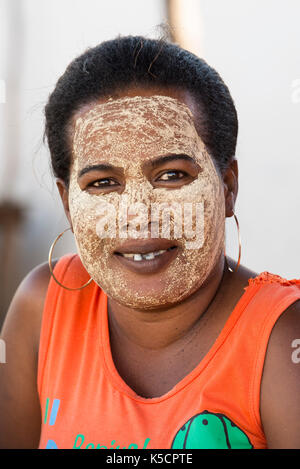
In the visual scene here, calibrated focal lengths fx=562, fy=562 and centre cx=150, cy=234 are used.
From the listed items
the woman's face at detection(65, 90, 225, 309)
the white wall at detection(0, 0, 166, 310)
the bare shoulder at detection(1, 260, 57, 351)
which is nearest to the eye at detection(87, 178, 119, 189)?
the woman's face at detection(65, 90, 225, 309)

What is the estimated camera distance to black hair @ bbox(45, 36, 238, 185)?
1.42 metres

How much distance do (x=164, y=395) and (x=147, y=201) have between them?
47 centimetres

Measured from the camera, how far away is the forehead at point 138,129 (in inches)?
53.8

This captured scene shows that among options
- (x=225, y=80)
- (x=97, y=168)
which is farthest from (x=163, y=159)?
(x=225, y=80)

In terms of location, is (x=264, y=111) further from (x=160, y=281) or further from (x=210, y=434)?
(x=210, y=434)

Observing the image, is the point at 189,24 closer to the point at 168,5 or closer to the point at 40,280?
the point at 168,5

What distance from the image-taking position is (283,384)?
1.25m

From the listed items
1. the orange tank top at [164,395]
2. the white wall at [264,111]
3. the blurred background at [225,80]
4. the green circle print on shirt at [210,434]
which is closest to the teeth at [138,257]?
the orange tank top at [164,395]

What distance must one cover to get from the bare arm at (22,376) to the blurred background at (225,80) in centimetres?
67

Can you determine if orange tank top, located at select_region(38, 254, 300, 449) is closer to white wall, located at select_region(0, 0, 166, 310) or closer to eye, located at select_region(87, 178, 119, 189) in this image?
eye, located at select_region(87, 178, 119, 189)

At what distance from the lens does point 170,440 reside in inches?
51.0

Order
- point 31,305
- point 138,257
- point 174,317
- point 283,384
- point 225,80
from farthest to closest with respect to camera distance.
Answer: point 225,80, point 31,305, point 174,317, point 138,257, point 283,384

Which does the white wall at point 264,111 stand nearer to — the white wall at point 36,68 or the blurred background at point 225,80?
the blurred background at point 225,80

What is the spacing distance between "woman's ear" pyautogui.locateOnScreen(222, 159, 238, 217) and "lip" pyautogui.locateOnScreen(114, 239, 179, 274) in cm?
26
